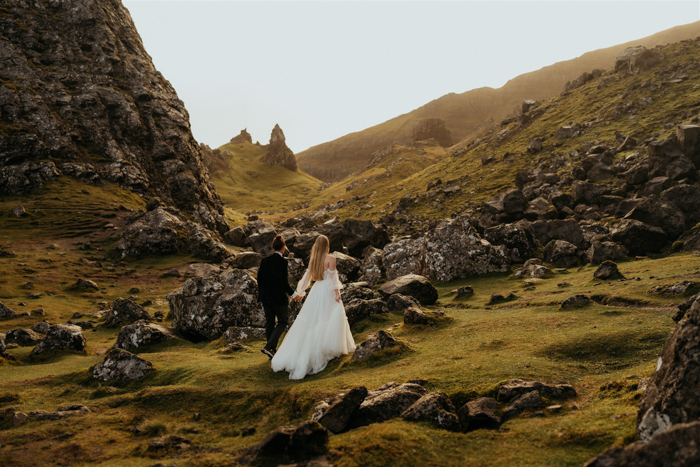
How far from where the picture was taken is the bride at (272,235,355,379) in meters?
13.7

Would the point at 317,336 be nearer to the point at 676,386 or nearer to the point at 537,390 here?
the point at 537,390

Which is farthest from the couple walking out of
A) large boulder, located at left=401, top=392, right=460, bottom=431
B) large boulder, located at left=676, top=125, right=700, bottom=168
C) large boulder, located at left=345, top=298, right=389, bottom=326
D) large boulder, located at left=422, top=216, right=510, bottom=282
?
large boulder, located at left=676, top=125, right=700, bottom=168

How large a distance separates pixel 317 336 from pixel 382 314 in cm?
675

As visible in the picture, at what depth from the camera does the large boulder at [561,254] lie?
2835 cm

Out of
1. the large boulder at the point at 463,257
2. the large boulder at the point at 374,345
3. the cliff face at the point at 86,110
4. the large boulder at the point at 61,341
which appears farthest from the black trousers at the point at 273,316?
the cliff face at the point at 86,110

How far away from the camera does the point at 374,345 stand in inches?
561

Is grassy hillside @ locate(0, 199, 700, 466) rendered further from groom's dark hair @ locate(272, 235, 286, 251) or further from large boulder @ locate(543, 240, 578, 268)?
large boulder @ locate(543, 240, 578, 268)

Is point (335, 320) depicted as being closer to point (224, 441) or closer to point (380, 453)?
point (224, 441)

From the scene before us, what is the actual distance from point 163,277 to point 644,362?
131 ft

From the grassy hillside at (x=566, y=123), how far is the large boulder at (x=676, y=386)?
53.4 metres

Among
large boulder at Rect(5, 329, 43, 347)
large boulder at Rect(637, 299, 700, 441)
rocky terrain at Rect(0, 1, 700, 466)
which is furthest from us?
large boulder at Rect(5, 329, 43, 347)

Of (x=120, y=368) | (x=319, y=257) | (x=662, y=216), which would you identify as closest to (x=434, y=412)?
(x=319, y=257)

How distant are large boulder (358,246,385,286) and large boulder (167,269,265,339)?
11.8 m

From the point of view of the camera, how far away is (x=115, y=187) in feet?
207
